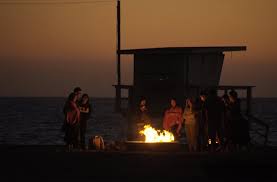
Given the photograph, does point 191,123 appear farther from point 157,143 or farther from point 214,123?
point 157,143

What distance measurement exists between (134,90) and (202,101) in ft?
21.4

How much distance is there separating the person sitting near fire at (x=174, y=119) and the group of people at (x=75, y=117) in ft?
6.80

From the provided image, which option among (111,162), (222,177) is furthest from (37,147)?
(222,177)

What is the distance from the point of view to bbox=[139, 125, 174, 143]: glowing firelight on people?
22.8m

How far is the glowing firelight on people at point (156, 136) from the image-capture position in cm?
2277

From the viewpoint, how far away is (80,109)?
2200 cm

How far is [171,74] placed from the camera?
27.4 meters

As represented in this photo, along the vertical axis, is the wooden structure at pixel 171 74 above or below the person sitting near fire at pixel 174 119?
above

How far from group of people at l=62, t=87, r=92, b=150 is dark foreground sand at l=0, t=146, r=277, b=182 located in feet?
2.64

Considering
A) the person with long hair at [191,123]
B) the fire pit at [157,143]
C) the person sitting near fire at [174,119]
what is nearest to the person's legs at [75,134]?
the fire pit at [157,143]

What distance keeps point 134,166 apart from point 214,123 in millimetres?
4144

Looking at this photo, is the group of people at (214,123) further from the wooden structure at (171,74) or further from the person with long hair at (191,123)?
the wooden structure at (171,74)

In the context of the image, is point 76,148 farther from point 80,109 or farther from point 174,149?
point 174,149

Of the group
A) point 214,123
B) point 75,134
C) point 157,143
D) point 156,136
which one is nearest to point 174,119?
point 156,136
